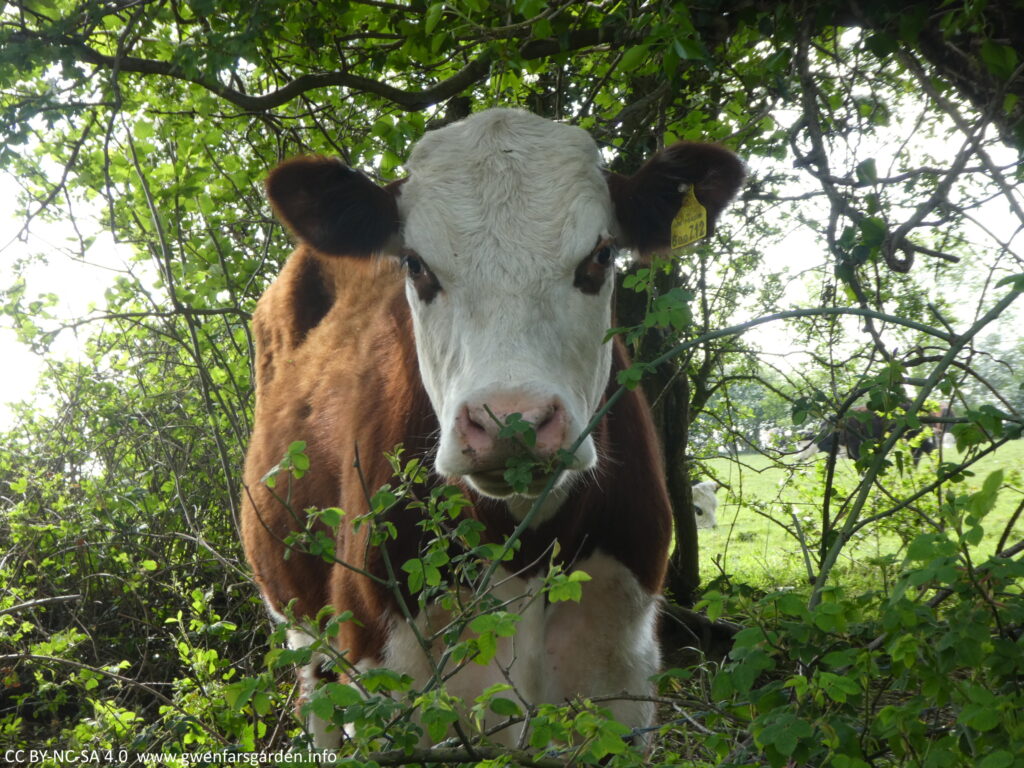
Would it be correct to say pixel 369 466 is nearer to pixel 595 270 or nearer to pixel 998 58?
pixel 595 270

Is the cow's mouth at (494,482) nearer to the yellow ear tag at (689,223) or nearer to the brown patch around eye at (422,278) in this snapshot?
the brown patch around eye at (422,278)

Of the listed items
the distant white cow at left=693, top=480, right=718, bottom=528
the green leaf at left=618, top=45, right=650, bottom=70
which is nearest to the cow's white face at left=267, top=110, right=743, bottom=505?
the green leaf at left=618, top=45, right=650, bottom=70

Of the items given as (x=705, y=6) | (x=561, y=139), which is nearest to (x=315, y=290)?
(x=561, y=139)

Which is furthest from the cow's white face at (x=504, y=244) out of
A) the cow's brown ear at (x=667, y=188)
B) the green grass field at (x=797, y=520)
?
the green grass field at (x=797, y=520)

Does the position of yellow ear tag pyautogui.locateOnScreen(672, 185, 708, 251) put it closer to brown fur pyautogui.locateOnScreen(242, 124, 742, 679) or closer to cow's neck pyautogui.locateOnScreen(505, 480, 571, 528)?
brown fur pyautogui.locateOnScreen(242, 124, 742, 679)

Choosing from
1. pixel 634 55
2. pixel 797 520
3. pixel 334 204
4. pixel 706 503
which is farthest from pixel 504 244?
pixel 706 503

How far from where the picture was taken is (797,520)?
3799mm

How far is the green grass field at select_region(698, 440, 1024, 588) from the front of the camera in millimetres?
5039

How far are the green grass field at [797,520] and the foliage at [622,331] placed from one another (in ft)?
0.75

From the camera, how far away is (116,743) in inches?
150

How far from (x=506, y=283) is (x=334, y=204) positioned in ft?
3.11

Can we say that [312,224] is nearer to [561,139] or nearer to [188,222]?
[561,139]

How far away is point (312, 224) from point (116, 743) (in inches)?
92.3

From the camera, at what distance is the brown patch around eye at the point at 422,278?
3.04m
